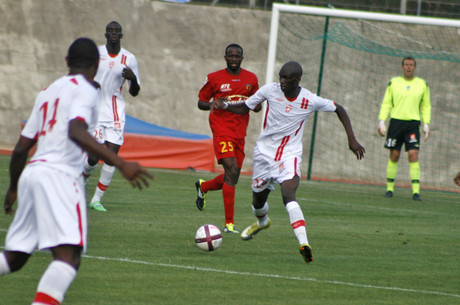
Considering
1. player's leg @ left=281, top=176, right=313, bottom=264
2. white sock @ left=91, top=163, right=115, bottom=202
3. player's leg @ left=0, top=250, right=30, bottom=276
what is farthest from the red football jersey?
player's leg @ left=0, top=250, right=30, bottom=276

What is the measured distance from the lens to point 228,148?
9969mm

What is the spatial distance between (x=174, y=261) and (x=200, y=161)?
10.4 metres

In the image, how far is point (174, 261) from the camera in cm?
756

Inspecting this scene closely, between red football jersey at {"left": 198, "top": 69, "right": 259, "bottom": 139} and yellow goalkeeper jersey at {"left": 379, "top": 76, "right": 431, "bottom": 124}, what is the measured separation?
544 cm

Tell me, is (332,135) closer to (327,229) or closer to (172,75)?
(172,75)

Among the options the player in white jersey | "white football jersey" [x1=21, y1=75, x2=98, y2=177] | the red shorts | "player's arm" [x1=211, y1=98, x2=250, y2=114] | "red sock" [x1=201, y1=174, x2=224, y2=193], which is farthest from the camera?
"red sock" [x1=201, y1=174, x2=224, y2=193]

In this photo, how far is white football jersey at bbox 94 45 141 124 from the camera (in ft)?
36.1

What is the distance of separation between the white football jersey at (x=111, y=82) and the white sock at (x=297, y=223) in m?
3.76

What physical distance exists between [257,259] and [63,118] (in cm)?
366

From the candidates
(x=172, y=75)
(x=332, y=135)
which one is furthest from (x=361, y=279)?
(x=172, y=75)

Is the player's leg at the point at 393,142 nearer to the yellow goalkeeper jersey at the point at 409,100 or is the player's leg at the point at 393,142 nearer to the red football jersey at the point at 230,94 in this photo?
the yellow goalkeeper jersey at the point at 409,100

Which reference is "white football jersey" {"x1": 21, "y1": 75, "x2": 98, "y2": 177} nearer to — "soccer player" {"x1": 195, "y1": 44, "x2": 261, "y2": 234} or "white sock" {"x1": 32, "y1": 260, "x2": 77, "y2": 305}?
"white sock" {"x1": 32, "y1": 260, "x2": 77, "y2": 305}

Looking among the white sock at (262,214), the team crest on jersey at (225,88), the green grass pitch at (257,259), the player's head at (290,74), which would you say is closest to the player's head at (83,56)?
the green grass pitch at (257,259)

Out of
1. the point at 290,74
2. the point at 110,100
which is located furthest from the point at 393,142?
the point at 290,74
